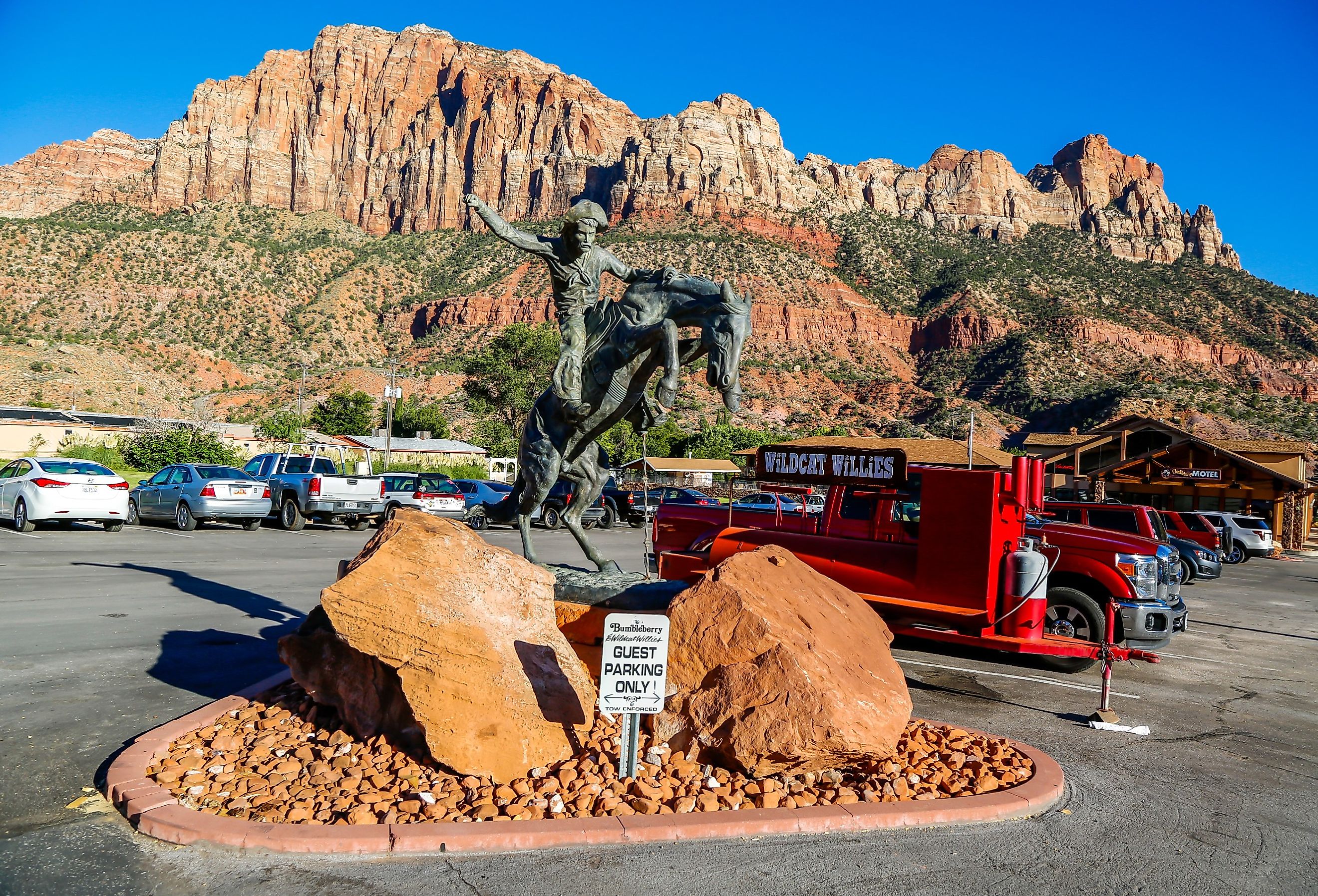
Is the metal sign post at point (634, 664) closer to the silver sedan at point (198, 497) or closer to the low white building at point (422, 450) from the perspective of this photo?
the silver sedan at point (198, 497)

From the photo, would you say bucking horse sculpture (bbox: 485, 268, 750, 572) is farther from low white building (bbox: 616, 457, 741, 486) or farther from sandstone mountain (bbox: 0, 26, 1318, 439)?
sandstone mountain (bbox: 0, 26, 1318, 439)

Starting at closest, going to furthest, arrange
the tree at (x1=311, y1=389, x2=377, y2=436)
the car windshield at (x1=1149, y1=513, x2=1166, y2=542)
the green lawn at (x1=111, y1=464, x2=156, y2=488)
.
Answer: the car windshield at (x1=1149, y1=513, x2=1166, y2=542) < the green lawn at (x1=111, y1=464, x2=156, y2=488) < the tree at (x1=311, y1=389, x2=377, y2=436)

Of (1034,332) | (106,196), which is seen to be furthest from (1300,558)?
(106,196)

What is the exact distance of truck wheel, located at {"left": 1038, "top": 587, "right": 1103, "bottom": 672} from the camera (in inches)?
365

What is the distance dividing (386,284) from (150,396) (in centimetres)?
4543

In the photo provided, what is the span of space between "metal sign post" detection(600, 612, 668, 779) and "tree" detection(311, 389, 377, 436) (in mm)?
74857

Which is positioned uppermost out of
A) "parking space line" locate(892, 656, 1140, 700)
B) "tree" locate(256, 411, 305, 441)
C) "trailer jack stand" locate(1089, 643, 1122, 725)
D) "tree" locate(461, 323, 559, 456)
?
"tree" locate(461, 323, 559, 456)

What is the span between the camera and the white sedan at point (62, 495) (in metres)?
18.0

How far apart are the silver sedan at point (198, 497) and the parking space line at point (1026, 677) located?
17193 mm

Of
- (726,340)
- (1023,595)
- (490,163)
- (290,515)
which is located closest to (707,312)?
(726,340)

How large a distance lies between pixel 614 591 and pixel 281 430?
5563 cm

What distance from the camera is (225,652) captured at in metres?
8.21

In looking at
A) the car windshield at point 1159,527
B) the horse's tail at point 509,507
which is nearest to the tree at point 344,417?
the car windshield at point 1159,527

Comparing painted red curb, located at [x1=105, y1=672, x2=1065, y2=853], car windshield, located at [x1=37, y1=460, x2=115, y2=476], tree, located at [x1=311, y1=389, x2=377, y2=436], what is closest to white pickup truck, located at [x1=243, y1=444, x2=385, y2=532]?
car windshield, located at [x1=37, y1=460, x2=115, y2=476]
